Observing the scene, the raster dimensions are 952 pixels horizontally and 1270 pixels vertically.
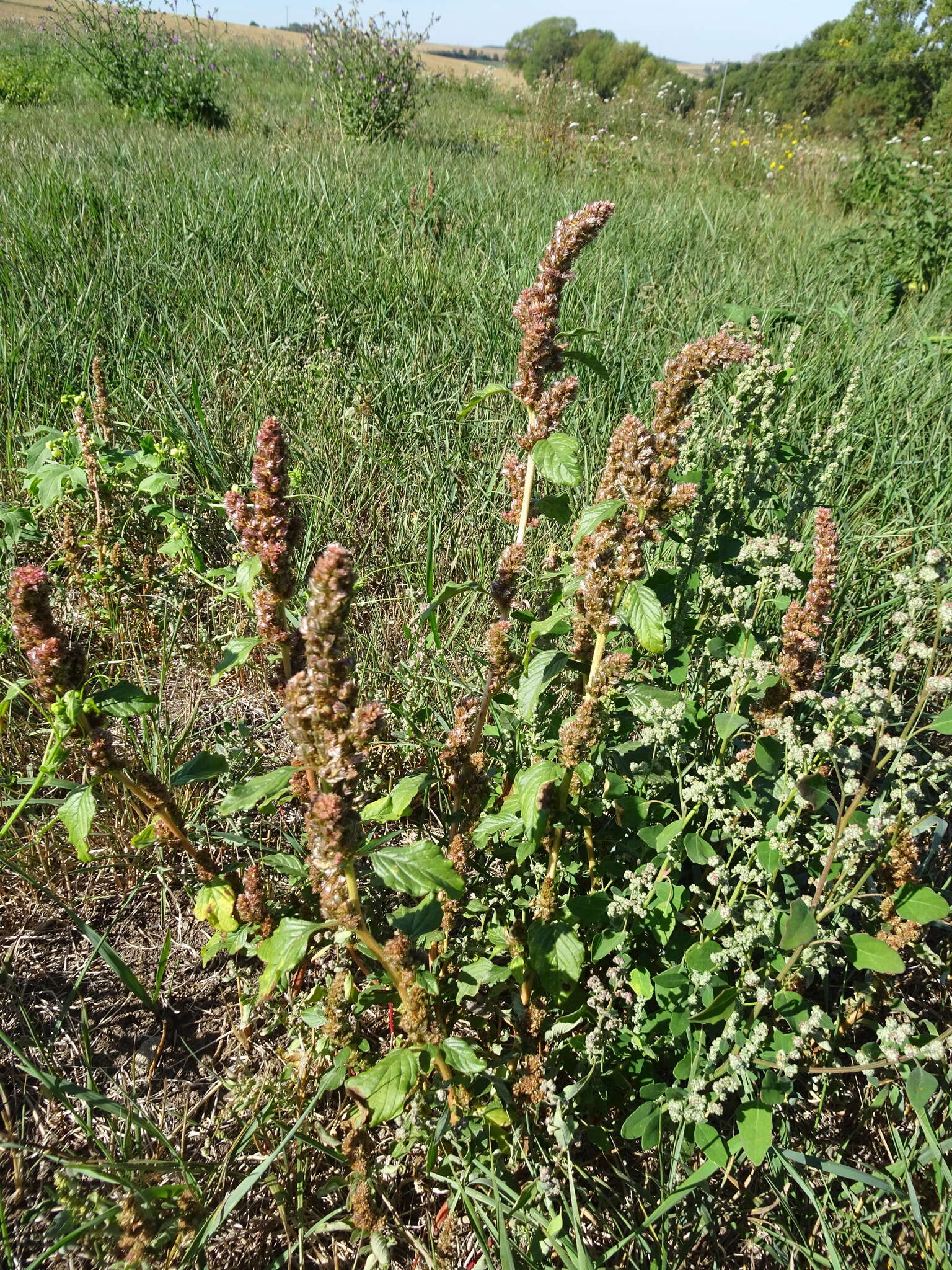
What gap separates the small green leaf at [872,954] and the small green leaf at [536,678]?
0.76 meters

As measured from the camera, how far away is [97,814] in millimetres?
2012

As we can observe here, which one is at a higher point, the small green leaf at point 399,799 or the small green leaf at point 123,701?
the small green leaf at point 123,701

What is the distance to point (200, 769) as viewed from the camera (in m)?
1.48

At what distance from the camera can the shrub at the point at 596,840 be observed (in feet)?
4.32

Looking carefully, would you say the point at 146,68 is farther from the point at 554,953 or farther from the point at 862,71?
the point at 862,71

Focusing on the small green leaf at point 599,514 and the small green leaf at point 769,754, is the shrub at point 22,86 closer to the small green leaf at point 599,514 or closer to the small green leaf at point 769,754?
the small green leaf at point 599,514

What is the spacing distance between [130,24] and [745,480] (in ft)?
34.5

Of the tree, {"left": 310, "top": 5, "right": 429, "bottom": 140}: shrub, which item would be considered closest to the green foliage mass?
{"left": 310, "top": 5, "right": 429, "bottom": 140}: shrub

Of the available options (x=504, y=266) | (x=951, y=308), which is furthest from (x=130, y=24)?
(x=951, y=308)

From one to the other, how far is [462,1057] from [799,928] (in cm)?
64

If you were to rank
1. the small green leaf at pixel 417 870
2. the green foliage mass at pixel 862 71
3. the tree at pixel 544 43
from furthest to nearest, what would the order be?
the tree at pixel 544 43
the green foliage mass at pixel 862 71
the small green leaf at pixel 417 870

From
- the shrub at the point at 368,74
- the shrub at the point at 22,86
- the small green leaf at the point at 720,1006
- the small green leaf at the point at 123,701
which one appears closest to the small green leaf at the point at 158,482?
the small green leaf at the point at 123,701

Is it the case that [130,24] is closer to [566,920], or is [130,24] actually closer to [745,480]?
[745,480]

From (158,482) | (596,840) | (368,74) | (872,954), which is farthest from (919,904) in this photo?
(368,74)
